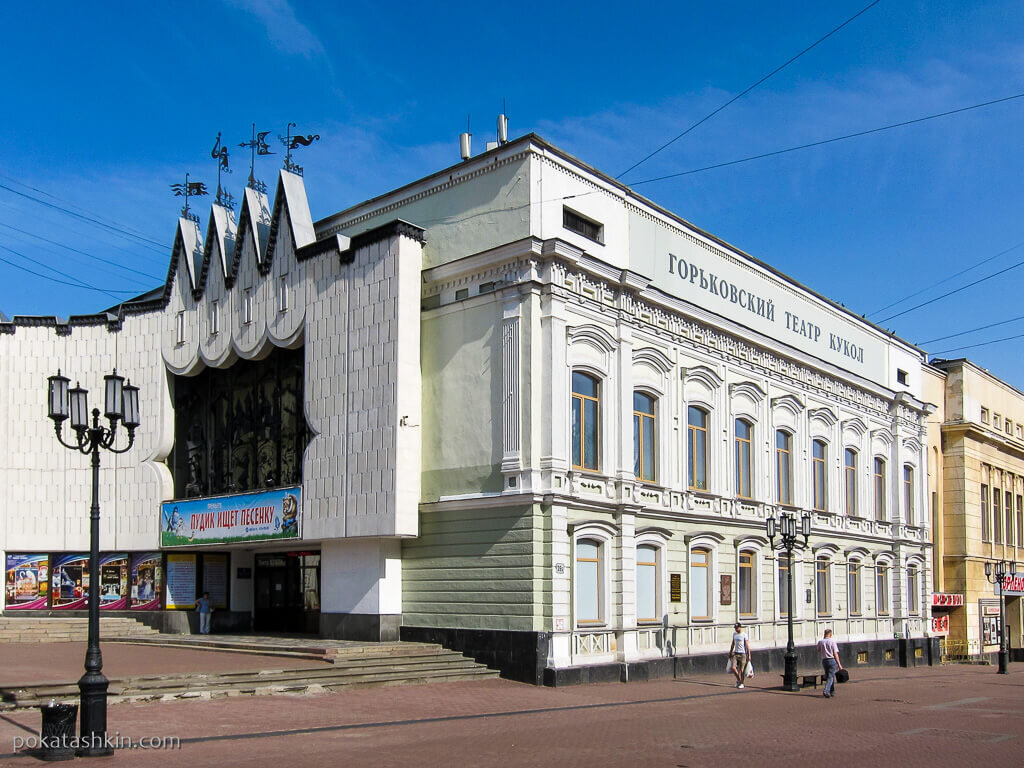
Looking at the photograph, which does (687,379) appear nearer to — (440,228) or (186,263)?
(440,228)

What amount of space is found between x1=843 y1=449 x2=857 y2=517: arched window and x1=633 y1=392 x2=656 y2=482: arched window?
13315mm

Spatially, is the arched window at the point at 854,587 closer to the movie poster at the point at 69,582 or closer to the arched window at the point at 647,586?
the arched window at the point at 647,586

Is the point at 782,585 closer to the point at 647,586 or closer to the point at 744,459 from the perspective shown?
the point at 744,459

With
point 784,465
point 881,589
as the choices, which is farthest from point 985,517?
point 784,465

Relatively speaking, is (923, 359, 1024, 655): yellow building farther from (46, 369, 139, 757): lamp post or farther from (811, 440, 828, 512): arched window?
(46, 369, 139, 757): lamp post

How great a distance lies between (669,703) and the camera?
23.1 m

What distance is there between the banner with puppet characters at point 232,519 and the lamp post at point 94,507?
13853 millimetres

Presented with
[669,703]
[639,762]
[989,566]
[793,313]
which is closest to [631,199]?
[793,313]

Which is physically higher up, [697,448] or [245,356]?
[245,356]

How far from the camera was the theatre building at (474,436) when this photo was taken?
26531 mm

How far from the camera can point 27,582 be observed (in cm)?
3534

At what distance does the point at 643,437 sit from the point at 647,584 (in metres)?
4.13

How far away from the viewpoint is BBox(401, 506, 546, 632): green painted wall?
83.2 ft

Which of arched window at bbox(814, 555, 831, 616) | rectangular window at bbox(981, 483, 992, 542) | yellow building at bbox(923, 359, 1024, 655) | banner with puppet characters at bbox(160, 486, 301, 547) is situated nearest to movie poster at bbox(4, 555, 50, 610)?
banner with puppet characters at bbox(160, 486, 301, 547)
